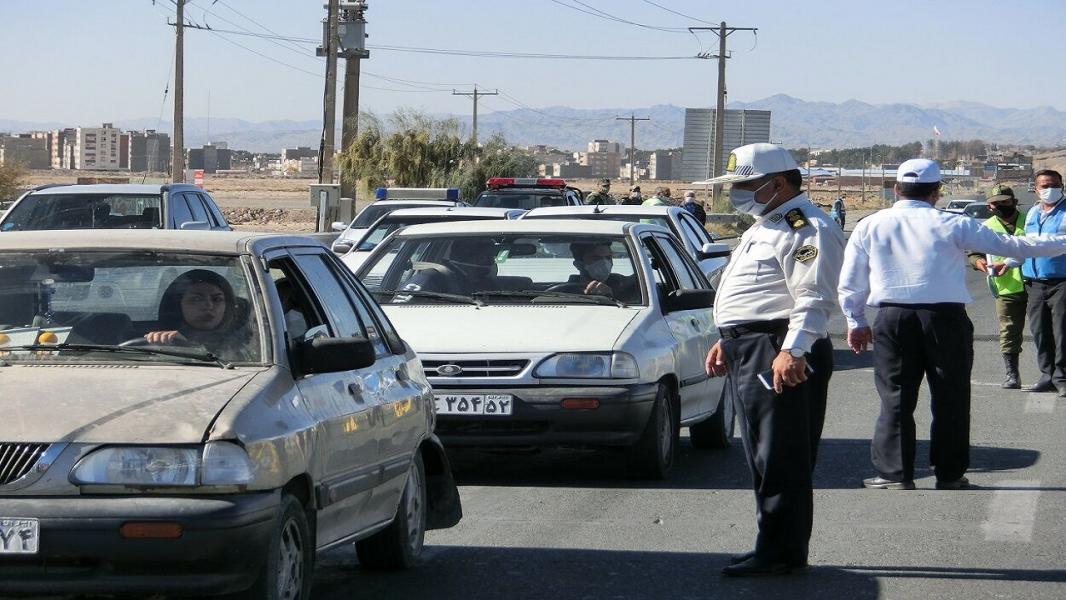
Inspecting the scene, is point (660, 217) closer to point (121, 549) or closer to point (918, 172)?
point (918, 172)

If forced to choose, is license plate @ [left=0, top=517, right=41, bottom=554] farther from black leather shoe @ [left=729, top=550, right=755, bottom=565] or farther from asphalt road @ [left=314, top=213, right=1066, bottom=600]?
black leather shoe @ [left=729, top=550, right=755, bottom=565]

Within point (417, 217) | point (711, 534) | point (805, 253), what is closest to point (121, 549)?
point (805, 253)

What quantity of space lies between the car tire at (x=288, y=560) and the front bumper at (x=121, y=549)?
0.56 ft

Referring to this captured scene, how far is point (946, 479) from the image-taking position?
9.10 m

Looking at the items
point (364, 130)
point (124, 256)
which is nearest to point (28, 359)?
point (124, 256)

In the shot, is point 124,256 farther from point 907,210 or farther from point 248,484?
point 907,210

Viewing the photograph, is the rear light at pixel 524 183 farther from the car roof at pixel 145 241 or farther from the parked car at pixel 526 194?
the car roof at pixel 145 241

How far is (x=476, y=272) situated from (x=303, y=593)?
5.07 m

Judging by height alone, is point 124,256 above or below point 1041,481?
above

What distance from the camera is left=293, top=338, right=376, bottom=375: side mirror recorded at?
5402mm

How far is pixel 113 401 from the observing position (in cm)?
489

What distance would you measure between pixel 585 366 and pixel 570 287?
4.23 feet

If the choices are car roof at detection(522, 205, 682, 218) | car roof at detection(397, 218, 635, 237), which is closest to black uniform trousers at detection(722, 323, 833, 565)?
car roof at detection(397, 218, 635, 237)

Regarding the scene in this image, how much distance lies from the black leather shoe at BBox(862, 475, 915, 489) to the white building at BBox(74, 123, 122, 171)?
177009 mm
